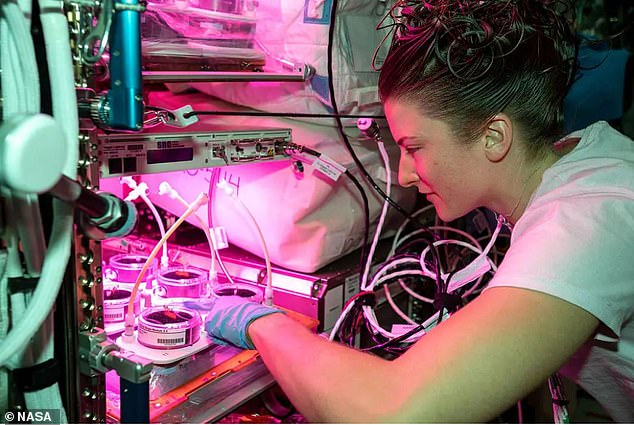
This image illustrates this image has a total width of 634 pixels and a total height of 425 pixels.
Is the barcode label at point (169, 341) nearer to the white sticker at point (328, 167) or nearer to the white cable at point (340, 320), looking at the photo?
the white cable at point (340, 320)

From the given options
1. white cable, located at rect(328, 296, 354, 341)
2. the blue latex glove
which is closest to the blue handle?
the blue latex glove

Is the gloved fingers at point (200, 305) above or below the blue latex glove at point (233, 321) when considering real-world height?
below

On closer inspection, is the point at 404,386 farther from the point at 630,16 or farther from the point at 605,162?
the point at 630,16

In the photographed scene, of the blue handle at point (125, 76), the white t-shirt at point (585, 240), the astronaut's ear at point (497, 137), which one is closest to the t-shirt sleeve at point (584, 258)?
the white t-shirt at point (585, 240)

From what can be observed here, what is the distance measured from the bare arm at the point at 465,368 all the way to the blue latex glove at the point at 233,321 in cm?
24

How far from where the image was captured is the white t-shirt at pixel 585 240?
80cm

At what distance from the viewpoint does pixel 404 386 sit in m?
0.76

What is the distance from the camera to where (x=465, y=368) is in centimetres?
75

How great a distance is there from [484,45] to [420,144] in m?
0.20

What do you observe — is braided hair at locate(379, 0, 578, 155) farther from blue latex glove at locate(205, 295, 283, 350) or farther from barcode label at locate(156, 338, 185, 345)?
barcode label at locate(156, 338, 185, 345)

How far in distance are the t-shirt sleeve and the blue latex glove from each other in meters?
0.45

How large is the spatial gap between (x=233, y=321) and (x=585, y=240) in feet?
1.99

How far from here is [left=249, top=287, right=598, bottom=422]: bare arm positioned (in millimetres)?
747

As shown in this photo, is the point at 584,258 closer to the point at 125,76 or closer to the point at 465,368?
the point at 465,368
